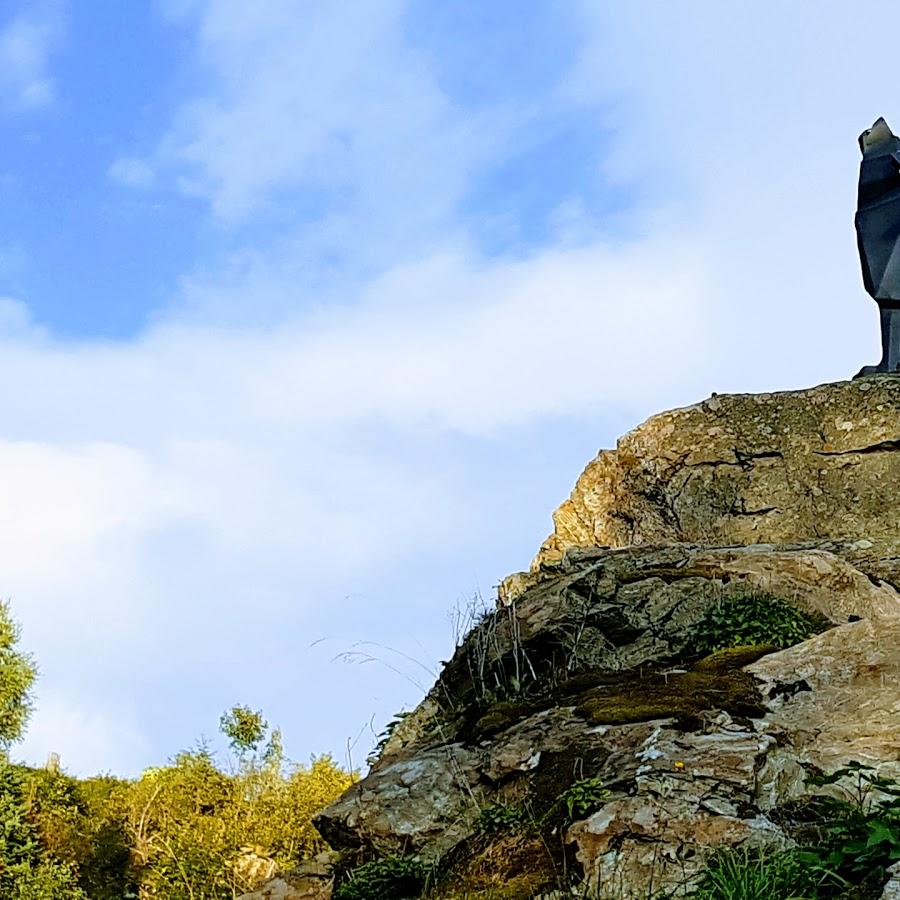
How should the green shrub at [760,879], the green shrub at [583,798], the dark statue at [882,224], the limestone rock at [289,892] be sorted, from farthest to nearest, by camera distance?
the dark statue at [882,224], the limestone rock at [289,892], the green shrub at [583,798], the green shrub at [760,879]

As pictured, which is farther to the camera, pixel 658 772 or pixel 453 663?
pixel 453 663

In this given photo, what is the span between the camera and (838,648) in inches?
285

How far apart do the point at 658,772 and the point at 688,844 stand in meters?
0.52

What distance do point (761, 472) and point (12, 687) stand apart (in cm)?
1691

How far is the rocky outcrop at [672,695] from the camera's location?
19.5ft

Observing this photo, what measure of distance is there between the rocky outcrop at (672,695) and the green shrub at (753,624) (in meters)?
0.04

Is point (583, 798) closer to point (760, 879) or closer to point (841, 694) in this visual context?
point (760, 879)

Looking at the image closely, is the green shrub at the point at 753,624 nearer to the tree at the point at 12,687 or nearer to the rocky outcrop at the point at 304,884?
the rocky outcrop at the point at 304,884

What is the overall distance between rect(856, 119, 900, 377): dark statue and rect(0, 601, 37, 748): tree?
56.5 ft

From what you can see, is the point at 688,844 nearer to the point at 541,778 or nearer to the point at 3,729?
the point at 541,778

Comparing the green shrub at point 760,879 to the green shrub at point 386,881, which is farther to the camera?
the green shrub at point 386,881

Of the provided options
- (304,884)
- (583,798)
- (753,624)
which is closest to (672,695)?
(583,798)

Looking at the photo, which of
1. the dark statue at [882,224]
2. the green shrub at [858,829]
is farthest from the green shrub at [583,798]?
the dark statue at [882,224]

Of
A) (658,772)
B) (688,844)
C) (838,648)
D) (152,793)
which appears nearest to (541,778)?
(658,772)
